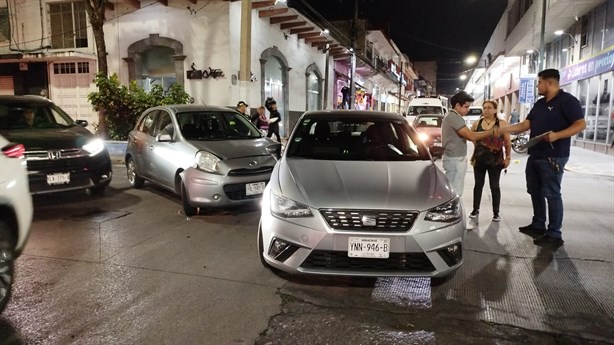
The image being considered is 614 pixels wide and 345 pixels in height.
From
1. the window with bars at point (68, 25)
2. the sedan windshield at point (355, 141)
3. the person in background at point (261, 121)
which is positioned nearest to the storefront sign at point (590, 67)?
the person in background at point (261, 121)

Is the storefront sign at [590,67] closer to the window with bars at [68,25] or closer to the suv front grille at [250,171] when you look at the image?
the suv front grille at [250,171]

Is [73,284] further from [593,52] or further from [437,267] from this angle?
[593,52]

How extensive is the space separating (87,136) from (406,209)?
19.0ft

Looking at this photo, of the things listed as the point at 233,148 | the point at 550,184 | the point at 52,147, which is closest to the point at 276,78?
the point at 233,148

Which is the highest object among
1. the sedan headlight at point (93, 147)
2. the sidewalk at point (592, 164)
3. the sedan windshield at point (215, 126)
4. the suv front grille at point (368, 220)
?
the sedan windshield at point (215, 126)

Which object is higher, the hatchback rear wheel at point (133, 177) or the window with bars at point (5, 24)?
the window with bars at point (5, 24)

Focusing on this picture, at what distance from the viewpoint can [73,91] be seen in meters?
17.7

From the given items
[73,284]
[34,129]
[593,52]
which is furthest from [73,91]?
[593,52]

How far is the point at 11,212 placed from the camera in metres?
3.30

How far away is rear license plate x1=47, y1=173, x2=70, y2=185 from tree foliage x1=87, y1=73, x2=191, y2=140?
7540 millimetres

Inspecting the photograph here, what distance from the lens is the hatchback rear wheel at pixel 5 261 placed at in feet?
10.5

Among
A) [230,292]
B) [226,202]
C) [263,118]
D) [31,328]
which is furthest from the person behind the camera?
[263,118]

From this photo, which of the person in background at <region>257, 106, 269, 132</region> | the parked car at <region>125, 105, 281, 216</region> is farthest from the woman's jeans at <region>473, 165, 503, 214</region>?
the person in background at <region>257, 106, 269, 132</region>

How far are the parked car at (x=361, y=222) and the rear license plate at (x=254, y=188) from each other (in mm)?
1994
